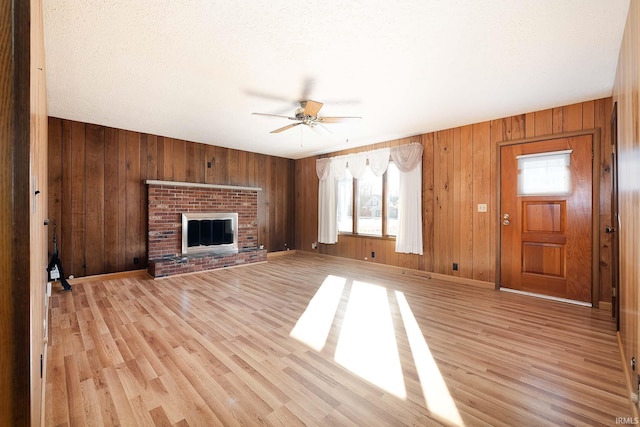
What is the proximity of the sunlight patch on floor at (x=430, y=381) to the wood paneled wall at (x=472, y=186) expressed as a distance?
2.12 m

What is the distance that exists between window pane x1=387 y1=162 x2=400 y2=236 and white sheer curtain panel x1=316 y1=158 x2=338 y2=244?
4.24 ft

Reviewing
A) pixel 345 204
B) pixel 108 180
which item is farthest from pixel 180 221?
pixel 345 204

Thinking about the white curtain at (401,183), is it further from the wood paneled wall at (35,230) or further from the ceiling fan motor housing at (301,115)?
the wood paneled wall at (35,230)

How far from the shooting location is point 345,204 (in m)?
6.22

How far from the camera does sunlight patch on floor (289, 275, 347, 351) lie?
98.0 inches

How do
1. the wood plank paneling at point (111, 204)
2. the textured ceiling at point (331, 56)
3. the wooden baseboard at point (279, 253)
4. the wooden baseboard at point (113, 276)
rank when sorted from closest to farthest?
the textured ceiling at point (331, 56)
the wooden baseboard at point (113, 276)
the wood plank paneling at point (111, 204)
the wooden baseboard at point (279, 253)

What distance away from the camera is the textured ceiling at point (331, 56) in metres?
1.92

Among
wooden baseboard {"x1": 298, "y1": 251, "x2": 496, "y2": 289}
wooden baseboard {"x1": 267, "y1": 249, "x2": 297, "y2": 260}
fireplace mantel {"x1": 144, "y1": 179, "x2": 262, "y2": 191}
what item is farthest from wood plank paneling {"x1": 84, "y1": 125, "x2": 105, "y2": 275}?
wooden baseboard {"x1": 298, "y1": 251, "x2": 496, "y2": 289}

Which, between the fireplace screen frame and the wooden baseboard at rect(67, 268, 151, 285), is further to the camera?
the fireplace screen frame

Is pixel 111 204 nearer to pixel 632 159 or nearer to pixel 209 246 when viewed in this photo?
pixel 209 246

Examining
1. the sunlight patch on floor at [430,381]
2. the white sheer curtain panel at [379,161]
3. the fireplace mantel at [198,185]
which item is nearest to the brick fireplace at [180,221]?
the fireplace mantel at [198,185]

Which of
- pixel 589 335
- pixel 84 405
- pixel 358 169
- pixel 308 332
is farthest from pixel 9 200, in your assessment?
pixel 358 169

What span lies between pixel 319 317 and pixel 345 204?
11.7ft

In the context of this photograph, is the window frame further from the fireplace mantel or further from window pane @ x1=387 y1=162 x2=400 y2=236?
the fireplace mantel
